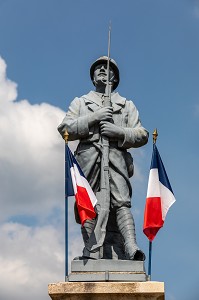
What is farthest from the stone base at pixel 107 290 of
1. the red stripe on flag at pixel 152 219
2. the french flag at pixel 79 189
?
the red stripe on flag at pixel 152 219

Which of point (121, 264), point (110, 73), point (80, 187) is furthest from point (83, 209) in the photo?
point (110, 73)

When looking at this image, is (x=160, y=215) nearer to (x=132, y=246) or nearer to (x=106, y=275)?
(x=132, y=246)

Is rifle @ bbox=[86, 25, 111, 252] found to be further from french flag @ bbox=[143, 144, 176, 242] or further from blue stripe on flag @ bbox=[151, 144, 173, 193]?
blue stripe on flag @ bbox=[151, 144, 173, 193]

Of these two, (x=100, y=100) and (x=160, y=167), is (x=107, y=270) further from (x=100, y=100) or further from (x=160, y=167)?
(x=100, y=100)

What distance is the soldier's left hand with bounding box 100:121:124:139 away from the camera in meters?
12.4

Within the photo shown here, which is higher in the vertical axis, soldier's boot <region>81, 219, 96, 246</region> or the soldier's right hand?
the soldier's right hand

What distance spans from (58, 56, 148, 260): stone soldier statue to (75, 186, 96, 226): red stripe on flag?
28 cm

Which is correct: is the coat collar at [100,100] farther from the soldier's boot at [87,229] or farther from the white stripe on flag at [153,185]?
the soldier's boot at [87,229]

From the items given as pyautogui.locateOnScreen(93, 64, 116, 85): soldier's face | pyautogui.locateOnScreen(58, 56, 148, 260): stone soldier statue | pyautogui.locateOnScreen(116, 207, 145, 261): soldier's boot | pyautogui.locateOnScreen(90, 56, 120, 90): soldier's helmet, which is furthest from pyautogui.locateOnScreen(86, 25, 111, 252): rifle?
pyautogui.locateOnScreen(90, 56, 120, 90): soldier's helmet

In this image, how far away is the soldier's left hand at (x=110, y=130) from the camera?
12.4 meters

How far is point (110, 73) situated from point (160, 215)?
10.2ft

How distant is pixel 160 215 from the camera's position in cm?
1241

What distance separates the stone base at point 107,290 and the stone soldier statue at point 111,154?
85 cm

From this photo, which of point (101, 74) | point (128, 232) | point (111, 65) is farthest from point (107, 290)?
point (111, 65)
